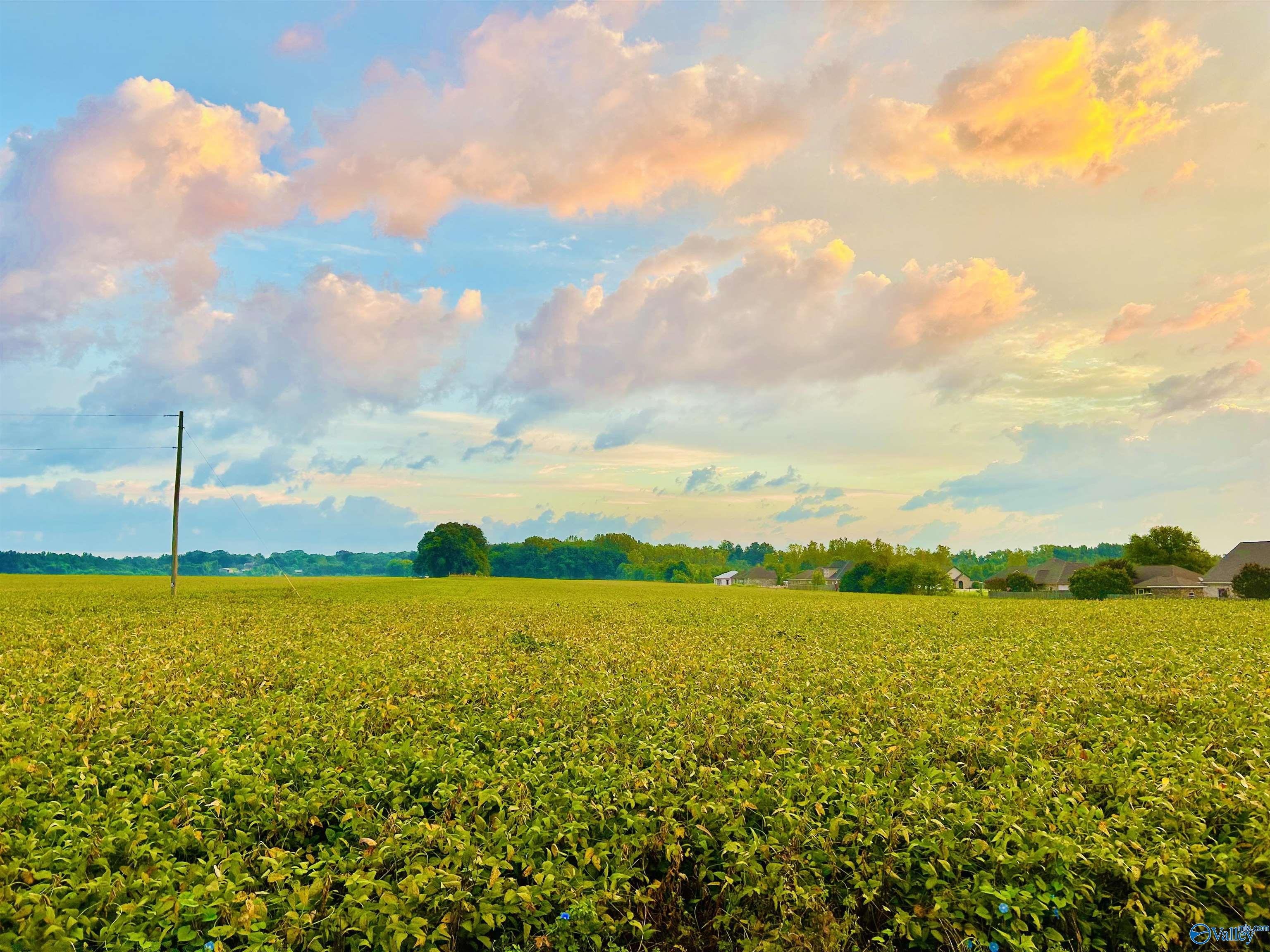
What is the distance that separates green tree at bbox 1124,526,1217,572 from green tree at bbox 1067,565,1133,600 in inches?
890

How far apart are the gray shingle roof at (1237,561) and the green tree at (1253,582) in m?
18.6

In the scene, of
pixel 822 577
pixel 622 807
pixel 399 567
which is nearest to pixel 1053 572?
pixel 822 577

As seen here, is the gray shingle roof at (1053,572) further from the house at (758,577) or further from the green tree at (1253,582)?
the green tree at (1253,582)

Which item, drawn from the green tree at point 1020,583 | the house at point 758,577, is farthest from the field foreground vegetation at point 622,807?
the house at point 758,577

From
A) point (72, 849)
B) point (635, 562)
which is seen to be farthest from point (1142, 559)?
point (72, 849)

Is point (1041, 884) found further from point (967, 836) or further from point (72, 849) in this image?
point (72, 849)

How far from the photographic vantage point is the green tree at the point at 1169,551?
85.6m

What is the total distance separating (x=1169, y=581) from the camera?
271ft

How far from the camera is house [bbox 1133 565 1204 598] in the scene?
269 feet

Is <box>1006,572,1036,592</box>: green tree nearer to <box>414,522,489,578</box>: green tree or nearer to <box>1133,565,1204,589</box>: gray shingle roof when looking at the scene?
<box>1133,565,1204,589</box>: gray shingle roof

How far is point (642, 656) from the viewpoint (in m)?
14.0

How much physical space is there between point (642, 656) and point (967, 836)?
8.65 m

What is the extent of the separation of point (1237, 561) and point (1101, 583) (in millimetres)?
22295

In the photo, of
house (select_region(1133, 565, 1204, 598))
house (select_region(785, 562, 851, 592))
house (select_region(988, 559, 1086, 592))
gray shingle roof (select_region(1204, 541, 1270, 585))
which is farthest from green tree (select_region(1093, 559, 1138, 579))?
house (select_region(785, 562, 851, 592))
